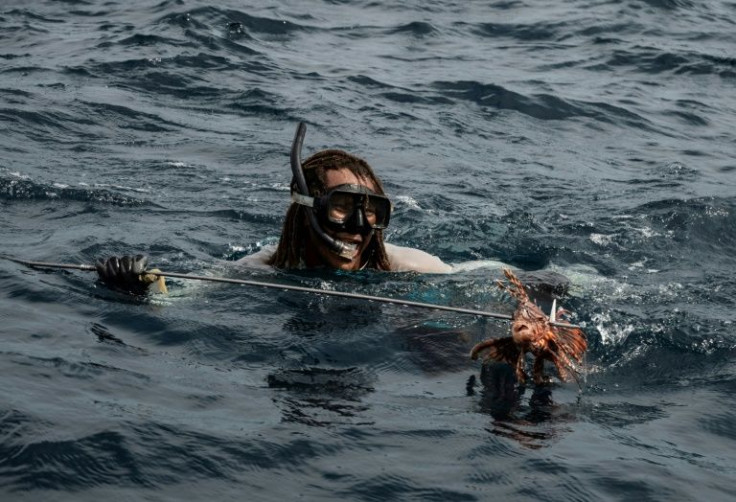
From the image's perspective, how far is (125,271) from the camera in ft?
16.7

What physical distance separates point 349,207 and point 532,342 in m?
1.77

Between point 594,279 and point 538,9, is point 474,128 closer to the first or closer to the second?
point 594,279

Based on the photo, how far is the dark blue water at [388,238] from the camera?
145 inches

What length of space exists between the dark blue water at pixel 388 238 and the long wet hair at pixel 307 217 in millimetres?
246

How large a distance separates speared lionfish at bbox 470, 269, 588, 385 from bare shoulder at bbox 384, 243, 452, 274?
5.80 ft

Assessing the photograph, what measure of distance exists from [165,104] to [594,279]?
219 inches

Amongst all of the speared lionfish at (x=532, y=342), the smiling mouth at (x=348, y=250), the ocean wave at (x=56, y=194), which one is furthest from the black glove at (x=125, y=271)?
the ocean wave at (x=56, y=194)

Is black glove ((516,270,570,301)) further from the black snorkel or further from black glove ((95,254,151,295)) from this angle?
black glove ((95,254,151,295))

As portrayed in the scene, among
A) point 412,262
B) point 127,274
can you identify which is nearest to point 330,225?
point 412,262

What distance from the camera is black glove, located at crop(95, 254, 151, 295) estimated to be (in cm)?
507

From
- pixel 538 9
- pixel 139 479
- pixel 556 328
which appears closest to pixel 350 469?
pixel 139 479

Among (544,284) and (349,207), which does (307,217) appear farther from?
(544,284)

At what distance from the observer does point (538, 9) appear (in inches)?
646

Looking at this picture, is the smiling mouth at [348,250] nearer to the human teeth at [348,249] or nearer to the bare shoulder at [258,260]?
the human teeth at [348,249]
